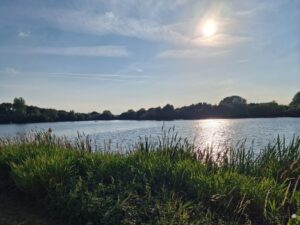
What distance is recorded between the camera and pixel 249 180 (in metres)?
5.43

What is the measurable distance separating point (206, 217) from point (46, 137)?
254 inches

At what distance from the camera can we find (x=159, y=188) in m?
5.35

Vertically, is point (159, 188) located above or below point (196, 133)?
below

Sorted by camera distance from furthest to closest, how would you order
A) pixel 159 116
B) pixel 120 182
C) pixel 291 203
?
pixel 159 116
pixel 120 182
pixel 291 203

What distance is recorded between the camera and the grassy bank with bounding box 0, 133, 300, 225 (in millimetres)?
4523

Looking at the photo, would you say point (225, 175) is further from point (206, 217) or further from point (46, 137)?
point (46, 137)

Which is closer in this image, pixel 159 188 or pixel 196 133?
pixel 159 188

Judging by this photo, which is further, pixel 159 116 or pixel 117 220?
pixel 159 116

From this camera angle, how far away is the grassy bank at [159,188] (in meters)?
4.52

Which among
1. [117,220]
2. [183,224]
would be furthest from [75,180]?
[183,224]

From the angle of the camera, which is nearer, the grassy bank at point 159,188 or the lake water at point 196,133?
the grassy bank at point 159,188

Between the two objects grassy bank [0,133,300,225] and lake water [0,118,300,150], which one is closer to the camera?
grassy bank [0,133,300,225]

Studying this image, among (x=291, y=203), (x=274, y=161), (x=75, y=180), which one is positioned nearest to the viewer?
(x=291, y=203)

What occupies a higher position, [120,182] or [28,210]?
[120,182]
